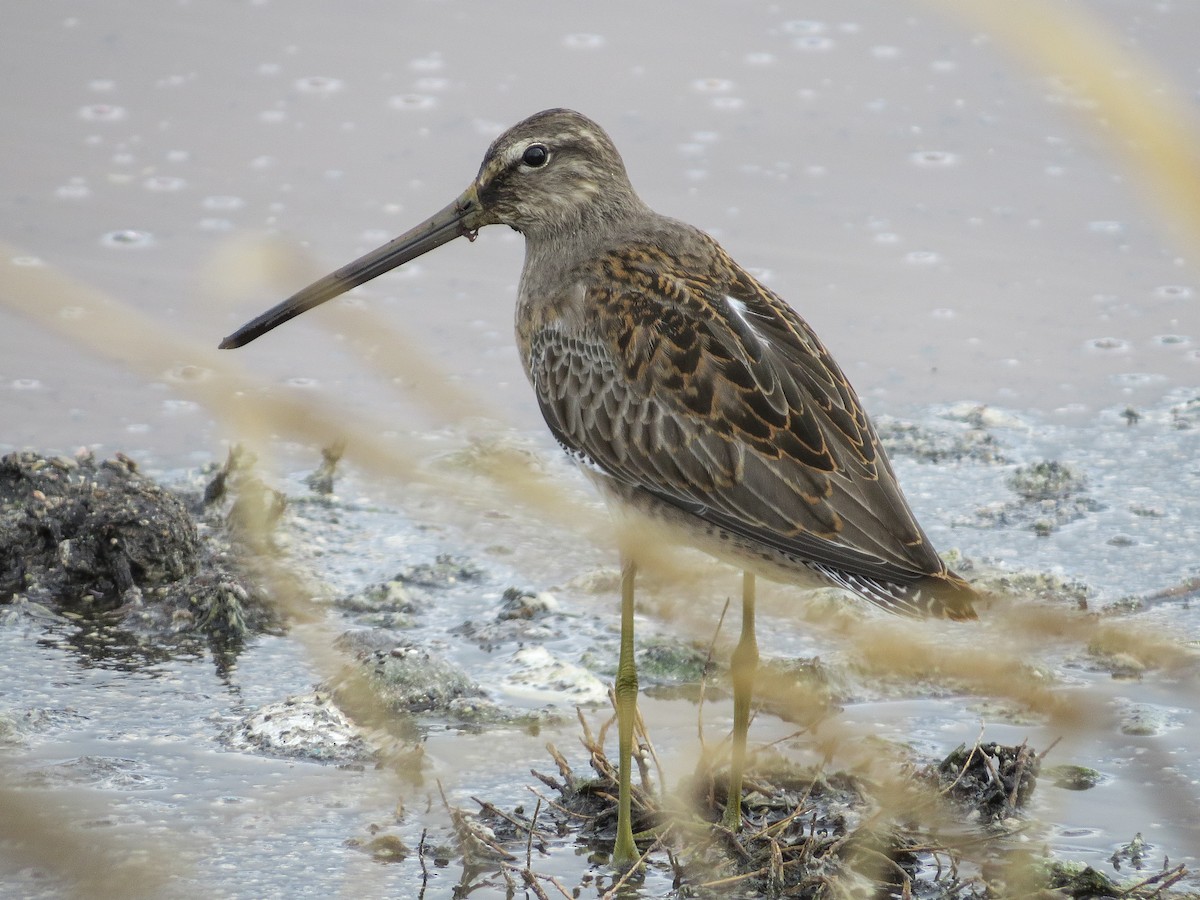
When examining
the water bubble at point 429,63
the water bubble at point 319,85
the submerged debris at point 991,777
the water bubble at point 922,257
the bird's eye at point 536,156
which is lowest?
the submerged debris at point 991,777

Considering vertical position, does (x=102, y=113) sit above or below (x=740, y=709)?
above

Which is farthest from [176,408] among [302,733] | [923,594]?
[923,594]

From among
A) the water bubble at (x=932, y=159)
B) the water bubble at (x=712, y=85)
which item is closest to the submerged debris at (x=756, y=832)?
the water bubble at (x=932, y=159)

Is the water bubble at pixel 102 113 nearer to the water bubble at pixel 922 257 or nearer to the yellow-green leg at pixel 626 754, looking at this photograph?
the water bubble at pixel 922 257

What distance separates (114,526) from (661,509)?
1951mm

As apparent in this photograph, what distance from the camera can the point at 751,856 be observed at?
144 inches

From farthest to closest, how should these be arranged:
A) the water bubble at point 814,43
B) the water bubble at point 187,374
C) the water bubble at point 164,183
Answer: the water bubble at point 814,43
the water bubble at point 164,183
the water bubble at point 187,374

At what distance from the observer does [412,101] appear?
8.16 metres

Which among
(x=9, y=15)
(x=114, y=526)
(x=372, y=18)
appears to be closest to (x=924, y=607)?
(x=114, y=526)

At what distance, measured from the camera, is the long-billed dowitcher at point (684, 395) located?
353cm

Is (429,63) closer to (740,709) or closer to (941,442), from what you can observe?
(941,442)

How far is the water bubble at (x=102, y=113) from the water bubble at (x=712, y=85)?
119 inches

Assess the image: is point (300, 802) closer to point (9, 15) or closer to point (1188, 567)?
point (1188, 567)

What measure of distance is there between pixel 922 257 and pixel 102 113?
4212 mm
